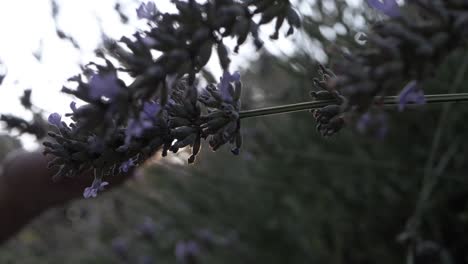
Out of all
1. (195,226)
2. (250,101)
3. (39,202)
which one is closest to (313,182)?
(250,101)

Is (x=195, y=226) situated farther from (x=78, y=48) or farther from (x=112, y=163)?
(x=112, y=163)

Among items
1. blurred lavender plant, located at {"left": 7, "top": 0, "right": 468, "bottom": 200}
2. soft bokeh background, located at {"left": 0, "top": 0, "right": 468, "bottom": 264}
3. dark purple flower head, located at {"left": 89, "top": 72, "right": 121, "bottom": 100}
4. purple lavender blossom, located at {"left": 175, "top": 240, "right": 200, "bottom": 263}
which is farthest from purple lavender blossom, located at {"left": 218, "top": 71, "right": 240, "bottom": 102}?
purple lavender blossom, located at {"left": 175, "top": 240, "right": 200, "bottom": 263}

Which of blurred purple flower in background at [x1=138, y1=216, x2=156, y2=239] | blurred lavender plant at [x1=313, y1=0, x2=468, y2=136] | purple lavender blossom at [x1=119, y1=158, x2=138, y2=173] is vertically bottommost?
blurred lavender plant at [x1=313, y1=0, x2=468, y2=136]

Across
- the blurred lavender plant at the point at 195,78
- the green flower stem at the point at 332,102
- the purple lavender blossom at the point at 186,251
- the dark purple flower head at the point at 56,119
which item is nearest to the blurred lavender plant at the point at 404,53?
the blurred lavender plant at the point at 195,78

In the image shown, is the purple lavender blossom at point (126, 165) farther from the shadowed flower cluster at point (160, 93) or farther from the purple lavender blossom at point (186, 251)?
the purple lavender blossom at point (186, 251)

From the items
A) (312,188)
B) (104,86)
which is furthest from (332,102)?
(312,188)

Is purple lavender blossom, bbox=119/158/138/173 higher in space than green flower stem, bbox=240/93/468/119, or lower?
lower

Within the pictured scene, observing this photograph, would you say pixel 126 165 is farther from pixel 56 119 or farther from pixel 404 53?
pixel 404 53

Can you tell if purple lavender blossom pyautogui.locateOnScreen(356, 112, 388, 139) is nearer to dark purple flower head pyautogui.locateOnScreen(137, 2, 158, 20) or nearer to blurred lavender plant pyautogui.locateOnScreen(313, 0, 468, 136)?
blurred lavender plant pyautogui.locateOnScreen(313, 0, 468, 136)
